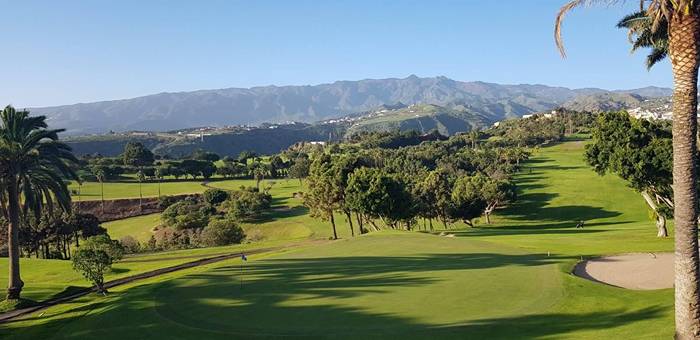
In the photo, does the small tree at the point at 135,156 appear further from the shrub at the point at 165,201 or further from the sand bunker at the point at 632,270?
the sand bunker at the point at 632,270

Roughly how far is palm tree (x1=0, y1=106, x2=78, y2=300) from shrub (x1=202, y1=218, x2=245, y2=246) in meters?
44.8

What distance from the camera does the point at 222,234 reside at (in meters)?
83.1

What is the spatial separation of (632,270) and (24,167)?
134 feet

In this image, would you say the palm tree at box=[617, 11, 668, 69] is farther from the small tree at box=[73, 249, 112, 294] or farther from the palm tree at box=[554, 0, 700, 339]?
the small tree at box=[73, 249, 112, 294]

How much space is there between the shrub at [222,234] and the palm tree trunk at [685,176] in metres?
A: 74.1

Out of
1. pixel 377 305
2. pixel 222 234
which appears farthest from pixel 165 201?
pixel 377 305

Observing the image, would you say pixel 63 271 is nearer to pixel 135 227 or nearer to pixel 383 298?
pixel 383 298

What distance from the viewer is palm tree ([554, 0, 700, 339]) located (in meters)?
14.5

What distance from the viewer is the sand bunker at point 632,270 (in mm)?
28328

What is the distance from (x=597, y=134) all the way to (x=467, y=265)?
2955 centimetres

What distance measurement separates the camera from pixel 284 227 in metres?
104

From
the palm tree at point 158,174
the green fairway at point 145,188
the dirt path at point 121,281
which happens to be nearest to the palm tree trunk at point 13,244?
the dirt path at point 121,281

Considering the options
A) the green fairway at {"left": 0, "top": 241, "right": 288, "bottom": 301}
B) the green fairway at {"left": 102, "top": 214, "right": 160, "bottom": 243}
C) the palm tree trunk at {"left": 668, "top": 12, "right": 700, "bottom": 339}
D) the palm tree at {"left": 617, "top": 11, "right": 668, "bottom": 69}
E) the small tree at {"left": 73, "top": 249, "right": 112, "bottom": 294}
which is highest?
the palm tree at {"left": 617, "top": 11, "right": 668, "bottom": 69}

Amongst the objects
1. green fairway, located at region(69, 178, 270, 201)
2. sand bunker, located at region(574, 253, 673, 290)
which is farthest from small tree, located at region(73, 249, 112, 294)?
green fairway, located at region(69, 178, 270, 201)
